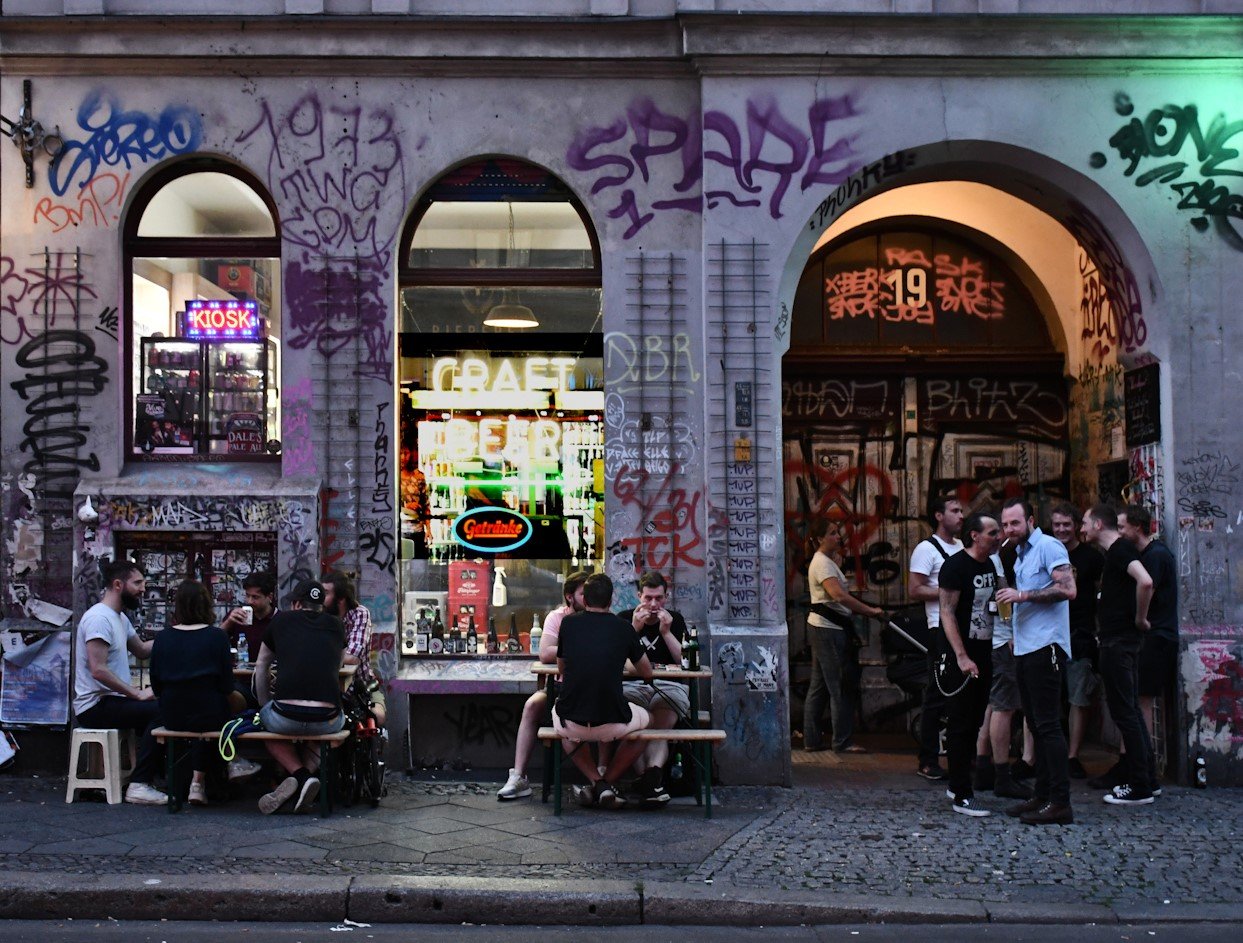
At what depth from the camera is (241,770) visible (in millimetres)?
10000

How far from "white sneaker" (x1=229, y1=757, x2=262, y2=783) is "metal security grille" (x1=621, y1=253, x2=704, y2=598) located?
320 cm

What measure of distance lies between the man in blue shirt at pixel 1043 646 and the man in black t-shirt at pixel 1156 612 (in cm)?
145

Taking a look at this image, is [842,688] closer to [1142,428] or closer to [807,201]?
[1142,428]

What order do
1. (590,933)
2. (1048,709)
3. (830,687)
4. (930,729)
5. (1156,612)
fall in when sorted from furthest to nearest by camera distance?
(830,687) < (930,729) < (1156,612) < (1048,709) < (590,933)

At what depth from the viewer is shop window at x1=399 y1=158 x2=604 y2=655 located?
11555 mm

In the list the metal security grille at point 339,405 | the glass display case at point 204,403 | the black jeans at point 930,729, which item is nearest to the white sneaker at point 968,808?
the black jeans at point 930,729

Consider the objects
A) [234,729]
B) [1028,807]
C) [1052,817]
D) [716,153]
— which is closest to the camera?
[1052,817]

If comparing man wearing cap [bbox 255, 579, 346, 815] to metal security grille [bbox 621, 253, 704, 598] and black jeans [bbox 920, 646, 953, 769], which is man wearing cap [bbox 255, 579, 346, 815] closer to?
metal security grille [bbox 621, 253, 704, 598]

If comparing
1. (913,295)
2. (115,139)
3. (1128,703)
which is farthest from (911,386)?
(115,139)

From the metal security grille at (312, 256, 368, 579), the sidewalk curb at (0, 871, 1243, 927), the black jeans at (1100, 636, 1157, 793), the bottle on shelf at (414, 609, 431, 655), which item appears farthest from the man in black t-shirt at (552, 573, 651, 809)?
the black jeans at (1100, 636, 1157, 793)

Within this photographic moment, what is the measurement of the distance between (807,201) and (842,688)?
13.5ft

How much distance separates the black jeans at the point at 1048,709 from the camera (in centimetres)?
906

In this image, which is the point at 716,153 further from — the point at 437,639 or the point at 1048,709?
the point at 1048,709

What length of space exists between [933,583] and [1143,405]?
2.18 m
